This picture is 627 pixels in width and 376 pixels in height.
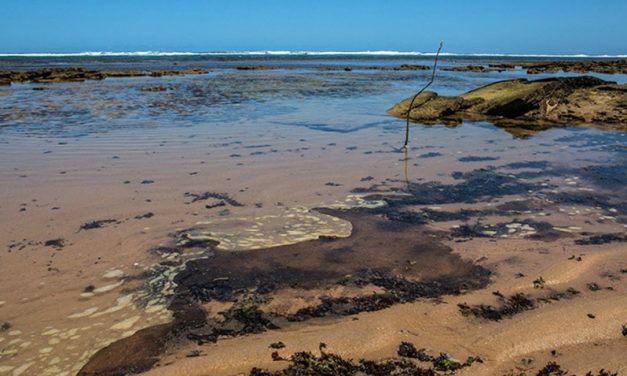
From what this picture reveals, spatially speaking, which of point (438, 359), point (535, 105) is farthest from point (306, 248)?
point (535, 105)

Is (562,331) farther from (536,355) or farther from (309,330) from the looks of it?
(309,330)

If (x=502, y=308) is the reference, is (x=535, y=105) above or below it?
above

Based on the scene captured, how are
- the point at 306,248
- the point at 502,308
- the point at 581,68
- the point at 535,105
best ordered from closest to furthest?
the point at 502,308 → the point at 306,248 → the point at 535,105 → the point at 581,68

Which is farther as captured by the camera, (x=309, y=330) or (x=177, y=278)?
(x=177, y=278)

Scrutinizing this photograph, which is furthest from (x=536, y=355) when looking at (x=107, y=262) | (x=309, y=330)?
(x=107, y=262)

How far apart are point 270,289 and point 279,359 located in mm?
1037

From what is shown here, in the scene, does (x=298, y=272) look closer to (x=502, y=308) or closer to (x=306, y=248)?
(x=306, y=248)

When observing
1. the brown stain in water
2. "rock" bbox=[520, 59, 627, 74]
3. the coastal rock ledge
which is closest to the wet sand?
the brown stain in water

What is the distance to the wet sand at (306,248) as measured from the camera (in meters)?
3.27

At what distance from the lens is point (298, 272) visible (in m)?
4.39

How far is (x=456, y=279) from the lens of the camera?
4242mm

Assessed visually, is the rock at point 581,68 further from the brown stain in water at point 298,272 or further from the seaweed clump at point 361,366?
the seaweed clump at point 361,366

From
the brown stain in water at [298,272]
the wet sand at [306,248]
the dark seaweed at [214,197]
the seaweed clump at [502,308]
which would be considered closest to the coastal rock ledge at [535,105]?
the wet sand at [306,248]

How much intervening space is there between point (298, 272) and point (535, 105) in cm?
1439
